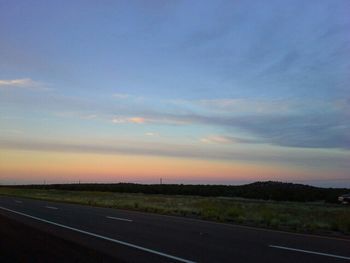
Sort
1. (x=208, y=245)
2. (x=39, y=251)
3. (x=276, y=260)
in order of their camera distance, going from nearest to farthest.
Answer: (x=276, y=260) < (x=39, y=251) < (x=208, y=245)

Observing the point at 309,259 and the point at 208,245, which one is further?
the point at 208,245

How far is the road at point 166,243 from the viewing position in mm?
11805

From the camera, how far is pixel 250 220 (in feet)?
75.5

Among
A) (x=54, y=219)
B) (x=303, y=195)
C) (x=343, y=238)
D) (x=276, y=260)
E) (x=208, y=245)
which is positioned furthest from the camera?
(x=303, y=195)

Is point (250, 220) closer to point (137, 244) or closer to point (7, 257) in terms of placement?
point (137, 244)

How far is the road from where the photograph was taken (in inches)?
465

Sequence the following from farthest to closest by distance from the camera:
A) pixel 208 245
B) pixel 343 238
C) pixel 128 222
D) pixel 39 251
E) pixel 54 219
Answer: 1. pixel 54 219
2. pixel 128 222
3. pixel 343 238
4. pixel 208 245
5. pixel 39 251

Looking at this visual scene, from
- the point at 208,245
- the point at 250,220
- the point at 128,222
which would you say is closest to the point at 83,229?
the point at 128,222

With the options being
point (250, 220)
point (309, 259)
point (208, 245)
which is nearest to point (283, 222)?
point (250, 220)

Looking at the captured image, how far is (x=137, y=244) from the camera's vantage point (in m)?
14.1

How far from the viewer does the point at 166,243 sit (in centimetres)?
1431

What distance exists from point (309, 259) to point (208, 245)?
3.13 metres

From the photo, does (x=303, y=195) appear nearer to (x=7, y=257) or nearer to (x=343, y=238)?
(x=343, y=238)

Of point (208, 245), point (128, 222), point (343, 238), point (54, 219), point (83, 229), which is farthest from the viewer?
point (54, 219)
